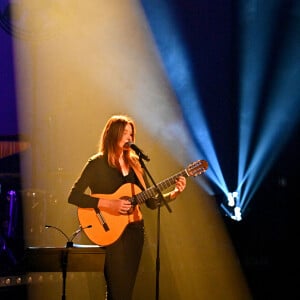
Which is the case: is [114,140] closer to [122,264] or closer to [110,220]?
[110,220]

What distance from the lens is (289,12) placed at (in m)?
8.52

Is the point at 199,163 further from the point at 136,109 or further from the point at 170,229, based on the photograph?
the point at 136,109

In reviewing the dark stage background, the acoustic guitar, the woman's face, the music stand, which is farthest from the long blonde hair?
the dark stage background

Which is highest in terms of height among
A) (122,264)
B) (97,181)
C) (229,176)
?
(229,176)

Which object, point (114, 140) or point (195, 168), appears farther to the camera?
point (195, 168)

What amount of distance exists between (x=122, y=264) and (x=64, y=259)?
1.55ft

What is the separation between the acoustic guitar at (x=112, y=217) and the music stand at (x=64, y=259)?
0.37 ft

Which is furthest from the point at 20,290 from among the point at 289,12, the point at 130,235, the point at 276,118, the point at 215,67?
the point at 289,12

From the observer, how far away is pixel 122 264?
135 inches

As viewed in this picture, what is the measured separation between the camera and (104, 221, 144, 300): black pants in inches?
135

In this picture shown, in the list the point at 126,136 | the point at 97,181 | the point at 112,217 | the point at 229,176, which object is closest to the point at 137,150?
the point at 126,136

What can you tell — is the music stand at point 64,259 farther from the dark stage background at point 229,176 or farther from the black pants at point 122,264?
the dark stage background at point 229,176

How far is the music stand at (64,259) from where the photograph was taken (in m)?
3.51

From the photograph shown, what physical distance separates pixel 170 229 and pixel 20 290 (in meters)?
2.71
